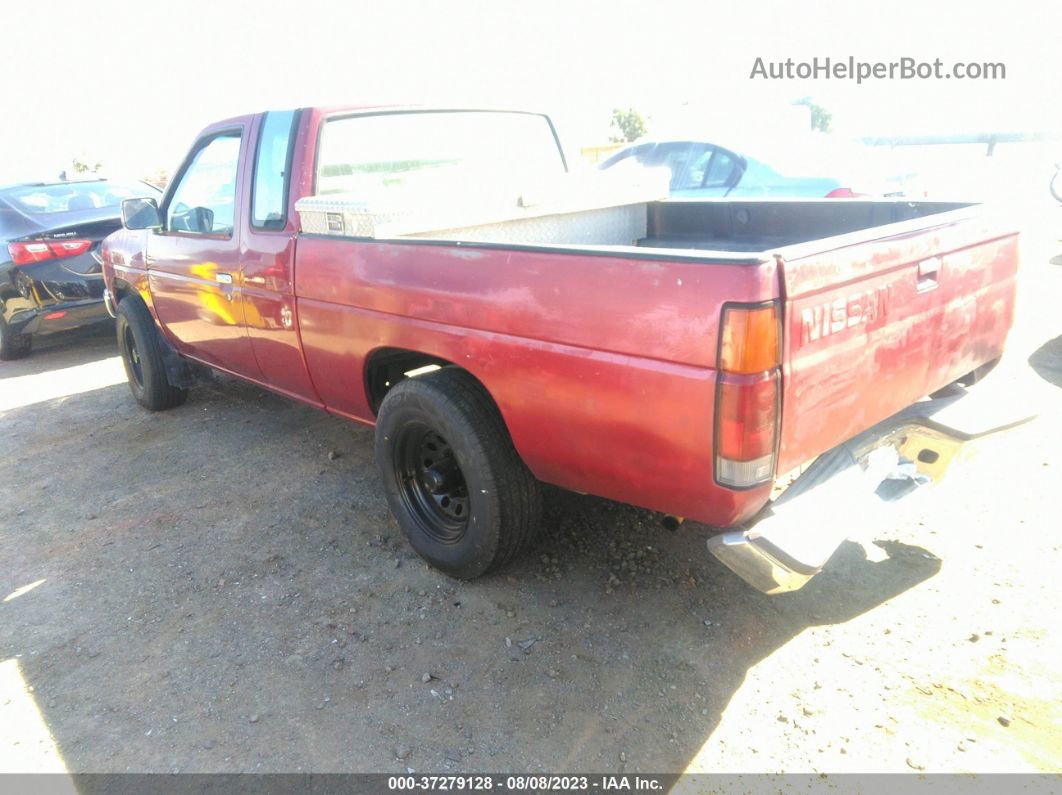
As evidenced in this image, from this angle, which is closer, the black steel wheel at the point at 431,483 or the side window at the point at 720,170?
the black steel wheel at the point at 431,483

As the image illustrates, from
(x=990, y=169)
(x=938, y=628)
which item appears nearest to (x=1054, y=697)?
(x=938, y=628)

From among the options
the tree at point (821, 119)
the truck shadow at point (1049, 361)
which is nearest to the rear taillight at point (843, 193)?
the truck shadow at point (1049, 361)

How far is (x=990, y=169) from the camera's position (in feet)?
42.1

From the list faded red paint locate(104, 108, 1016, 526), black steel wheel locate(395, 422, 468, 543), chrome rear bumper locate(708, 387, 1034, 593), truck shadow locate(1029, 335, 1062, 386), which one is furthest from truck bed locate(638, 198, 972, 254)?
truck shadow locate(1029, 335, 1062, 386)

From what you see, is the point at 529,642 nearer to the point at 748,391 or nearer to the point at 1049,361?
the point at 748,391

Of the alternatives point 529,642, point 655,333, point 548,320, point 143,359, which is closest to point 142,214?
point 143,359

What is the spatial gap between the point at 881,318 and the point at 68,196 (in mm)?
7919

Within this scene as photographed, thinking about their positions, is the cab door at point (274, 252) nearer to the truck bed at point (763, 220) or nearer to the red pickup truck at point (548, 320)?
the red pickup truck at point (548, 320)

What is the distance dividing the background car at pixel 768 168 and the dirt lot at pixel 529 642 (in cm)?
287

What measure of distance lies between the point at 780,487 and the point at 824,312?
1.59 meters

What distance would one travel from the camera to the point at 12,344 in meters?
7.36

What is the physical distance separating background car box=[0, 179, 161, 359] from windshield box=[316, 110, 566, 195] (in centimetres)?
450

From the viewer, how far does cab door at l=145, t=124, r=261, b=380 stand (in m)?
3.94

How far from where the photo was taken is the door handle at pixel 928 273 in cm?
244
